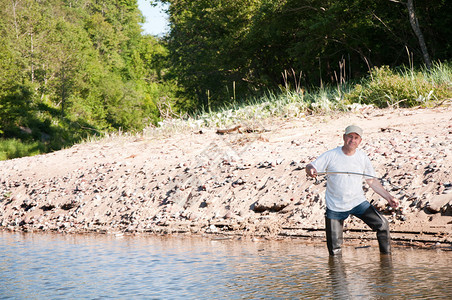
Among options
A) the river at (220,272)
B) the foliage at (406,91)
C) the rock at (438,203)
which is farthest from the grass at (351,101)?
the river at (220,272)

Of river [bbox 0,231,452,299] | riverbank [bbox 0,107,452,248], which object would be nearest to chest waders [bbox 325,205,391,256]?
river [bbox 0,231,452,299]

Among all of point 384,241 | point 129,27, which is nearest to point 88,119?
point 129,27

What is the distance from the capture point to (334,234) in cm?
575

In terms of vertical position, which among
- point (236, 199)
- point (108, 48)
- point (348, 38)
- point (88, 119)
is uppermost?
point (108, 48)

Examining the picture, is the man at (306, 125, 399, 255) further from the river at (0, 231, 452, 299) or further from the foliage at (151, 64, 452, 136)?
the foliage at (151, 64, 452, 136)

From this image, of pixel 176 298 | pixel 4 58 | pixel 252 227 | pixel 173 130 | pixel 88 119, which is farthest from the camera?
pixel 88 119

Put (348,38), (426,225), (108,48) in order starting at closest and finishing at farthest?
(426,225) < (348,38) < (108,48)

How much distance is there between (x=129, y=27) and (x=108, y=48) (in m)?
10.6

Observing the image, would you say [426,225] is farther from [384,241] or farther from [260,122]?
[260,122]

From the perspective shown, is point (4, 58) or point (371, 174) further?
point (4, 58)

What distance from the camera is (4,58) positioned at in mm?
33875

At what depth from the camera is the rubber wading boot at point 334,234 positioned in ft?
18.7

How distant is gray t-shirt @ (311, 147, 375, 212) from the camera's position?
553 centimetres

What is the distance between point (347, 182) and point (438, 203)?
1.98m
